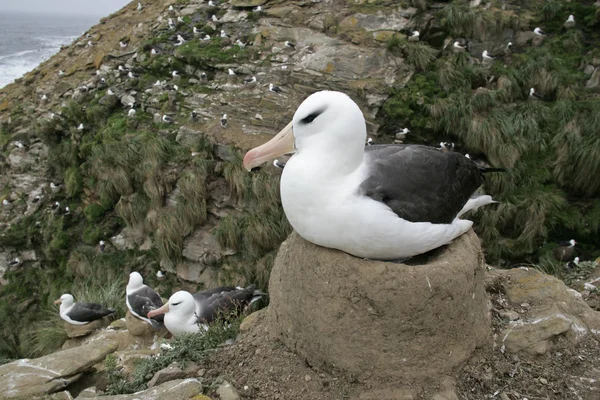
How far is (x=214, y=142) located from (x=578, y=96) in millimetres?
6367

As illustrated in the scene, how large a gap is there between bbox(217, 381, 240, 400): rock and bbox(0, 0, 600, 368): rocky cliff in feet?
14.4

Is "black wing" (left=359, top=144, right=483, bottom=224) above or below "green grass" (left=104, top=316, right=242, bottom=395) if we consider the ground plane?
above

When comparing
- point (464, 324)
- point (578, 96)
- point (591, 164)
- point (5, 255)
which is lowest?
point (5, 255)

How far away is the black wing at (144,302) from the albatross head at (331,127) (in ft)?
14.8

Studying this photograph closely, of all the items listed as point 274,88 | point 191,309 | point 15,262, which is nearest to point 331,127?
point 191,309

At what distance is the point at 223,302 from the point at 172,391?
3211 mm

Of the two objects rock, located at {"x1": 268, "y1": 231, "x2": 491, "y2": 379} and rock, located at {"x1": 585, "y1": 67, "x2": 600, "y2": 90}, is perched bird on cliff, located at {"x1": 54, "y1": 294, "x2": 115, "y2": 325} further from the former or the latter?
rock, located at {"x1": 585, "y1": 67, "x2": 600, "y2": 90}

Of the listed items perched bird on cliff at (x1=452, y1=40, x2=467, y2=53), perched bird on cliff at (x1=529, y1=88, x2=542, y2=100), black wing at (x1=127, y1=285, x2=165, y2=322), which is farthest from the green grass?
perched bird on cliff at (x1=452, y1=40, x2=467, y2=53)

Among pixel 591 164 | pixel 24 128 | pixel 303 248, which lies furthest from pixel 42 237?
pixel 591 164

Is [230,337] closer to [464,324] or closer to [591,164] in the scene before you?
[464,324]

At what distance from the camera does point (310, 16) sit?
33.3 ft

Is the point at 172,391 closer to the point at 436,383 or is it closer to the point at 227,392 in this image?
the point at 227,392

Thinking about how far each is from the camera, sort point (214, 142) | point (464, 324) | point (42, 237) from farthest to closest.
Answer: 1. point (42, 237)
2. point (214, 142)
3. point (464, 324)

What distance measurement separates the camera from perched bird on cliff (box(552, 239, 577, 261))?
21.7 ft
